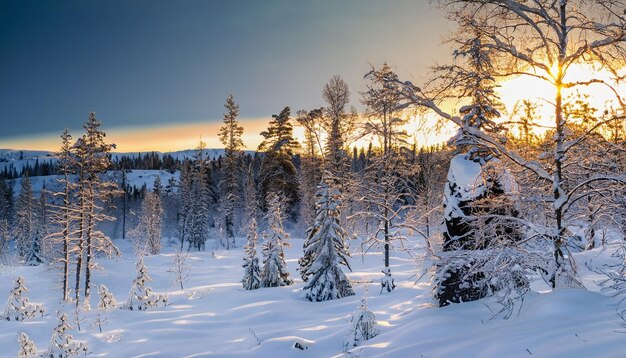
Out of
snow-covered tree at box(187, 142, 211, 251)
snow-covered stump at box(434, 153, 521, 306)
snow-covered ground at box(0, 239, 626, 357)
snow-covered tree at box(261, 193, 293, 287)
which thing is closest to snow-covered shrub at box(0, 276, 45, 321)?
snow-covered ground at box(0, 239, 626, 357)

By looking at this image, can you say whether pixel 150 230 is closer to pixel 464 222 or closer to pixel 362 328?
pixel 362 328

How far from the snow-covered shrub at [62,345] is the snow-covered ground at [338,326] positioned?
48 centimetres

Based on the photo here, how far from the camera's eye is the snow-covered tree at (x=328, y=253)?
61.2 feet

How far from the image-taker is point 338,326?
39.8 ft

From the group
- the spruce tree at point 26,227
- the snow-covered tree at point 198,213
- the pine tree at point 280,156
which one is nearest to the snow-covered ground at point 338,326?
the pine tree at point 280,156

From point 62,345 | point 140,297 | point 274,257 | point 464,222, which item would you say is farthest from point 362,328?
point 274,257

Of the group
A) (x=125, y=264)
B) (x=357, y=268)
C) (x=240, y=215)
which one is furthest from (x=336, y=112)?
(x=240, y=215)

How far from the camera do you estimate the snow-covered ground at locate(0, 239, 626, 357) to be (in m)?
5.20

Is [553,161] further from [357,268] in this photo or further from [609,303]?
[357,268]

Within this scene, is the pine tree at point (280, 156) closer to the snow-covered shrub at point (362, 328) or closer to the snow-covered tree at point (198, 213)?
the snow-covered tree at point (198, 213)

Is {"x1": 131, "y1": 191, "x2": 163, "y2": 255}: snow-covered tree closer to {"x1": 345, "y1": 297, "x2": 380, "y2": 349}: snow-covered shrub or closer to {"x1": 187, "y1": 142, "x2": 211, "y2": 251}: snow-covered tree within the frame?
{"x1": 187, "y1": 142, "x2": 211, "y2": 251}: snow-covered tree

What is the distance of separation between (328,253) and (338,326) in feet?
22.8

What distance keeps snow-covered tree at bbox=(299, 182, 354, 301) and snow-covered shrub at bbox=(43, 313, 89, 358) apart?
30.9 feet

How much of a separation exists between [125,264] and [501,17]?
37.5m
